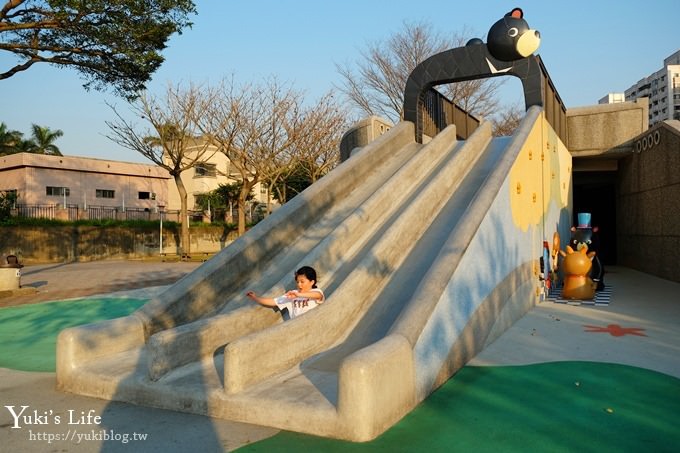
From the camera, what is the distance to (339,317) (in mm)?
A: 5664

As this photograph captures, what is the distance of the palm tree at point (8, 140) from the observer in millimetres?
46688

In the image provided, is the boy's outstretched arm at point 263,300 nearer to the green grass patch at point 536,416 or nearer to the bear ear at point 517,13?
the green grass patch at point 536,416

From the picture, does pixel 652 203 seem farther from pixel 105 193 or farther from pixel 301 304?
pixel 105 193

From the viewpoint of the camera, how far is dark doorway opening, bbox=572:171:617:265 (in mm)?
20312

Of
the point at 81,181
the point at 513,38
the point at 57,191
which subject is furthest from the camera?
the point at 81,181

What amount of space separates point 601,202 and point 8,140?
4887 cm

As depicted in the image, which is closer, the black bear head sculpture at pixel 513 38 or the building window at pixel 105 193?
the black bear head sculpture at pixel 513 38

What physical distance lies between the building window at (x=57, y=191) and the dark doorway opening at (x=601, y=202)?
3138cm

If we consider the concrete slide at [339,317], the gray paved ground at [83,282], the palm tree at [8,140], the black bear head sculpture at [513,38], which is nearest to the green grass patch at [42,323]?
the gray paved ground at [83,282]

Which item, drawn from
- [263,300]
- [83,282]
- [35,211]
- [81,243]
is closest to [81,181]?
Answer: [35,211]

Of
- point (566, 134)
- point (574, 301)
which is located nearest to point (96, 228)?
point (566, 134)

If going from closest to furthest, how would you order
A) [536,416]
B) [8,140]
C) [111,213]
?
[536,416], [111,213], [8,140]

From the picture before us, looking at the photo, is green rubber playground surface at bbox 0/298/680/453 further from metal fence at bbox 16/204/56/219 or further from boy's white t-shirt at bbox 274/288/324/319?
metal fence at bbox 16/204/56/219

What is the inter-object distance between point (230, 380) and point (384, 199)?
4671 millimetres
